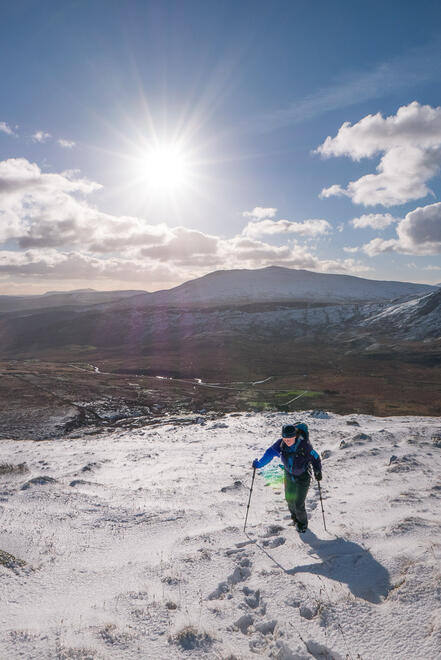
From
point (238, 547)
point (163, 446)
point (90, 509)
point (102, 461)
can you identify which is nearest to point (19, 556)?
point (90, 509)

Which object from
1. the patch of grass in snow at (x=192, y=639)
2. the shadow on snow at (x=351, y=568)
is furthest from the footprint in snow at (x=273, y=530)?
the patch of grass in snow at (x=192, y=639)

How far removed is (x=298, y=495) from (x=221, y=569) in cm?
280

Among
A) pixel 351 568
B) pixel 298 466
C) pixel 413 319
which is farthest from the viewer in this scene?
pixel 413 319

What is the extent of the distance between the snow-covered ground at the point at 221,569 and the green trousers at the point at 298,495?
→ 422 mm

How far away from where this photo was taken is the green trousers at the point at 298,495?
352 inches

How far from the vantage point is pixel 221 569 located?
7.11 meters

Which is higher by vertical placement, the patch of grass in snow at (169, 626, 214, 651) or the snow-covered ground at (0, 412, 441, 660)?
the patch of grass in snow at (169, 626, 214, 651)

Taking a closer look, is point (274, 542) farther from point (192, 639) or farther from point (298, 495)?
point (192, 639)

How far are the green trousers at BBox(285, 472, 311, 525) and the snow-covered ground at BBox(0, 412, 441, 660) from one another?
42 cm

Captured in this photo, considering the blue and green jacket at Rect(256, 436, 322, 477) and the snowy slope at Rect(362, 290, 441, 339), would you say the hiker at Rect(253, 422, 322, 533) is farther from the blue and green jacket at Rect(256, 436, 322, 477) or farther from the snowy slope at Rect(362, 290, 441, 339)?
the snowy slope at Rect(362, 290, 441, 339)

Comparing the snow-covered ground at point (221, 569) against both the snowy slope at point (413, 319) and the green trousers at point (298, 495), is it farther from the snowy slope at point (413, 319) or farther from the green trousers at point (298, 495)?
the snowy slope at point (413, 319)

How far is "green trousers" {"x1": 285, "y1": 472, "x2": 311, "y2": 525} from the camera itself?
8.95m

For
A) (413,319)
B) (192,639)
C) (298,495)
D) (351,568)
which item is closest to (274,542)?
(298,495)

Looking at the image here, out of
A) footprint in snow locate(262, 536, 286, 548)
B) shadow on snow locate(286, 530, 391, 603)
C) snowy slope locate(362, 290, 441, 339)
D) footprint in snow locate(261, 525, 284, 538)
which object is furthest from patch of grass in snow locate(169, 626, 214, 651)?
snowy slope locate(362, 290, 441, 339)
